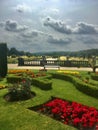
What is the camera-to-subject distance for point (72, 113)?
945cm

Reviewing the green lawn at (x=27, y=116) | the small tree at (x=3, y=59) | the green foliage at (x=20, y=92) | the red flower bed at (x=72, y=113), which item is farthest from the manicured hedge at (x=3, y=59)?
the red flower bed at (x=72, y=113)

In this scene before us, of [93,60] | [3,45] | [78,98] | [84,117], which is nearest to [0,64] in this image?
[3,45]

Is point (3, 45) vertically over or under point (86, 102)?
over

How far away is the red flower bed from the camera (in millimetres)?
8422

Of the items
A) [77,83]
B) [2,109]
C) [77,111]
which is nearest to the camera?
[77,111]

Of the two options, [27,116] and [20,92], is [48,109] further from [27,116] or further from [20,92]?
[20,92]

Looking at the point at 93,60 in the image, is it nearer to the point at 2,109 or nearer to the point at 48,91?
the point at 48,91

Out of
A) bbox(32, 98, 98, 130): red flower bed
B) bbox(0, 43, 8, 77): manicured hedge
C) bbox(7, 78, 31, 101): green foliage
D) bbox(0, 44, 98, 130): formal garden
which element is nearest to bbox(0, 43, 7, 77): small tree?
bbox(0, 43, 8, 77): manicured hedge

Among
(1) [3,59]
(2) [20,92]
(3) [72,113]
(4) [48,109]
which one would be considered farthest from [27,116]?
(1) [3,59]

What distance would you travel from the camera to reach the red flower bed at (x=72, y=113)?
8.42 metres

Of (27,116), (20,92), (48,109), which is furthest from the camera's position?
(20,92)

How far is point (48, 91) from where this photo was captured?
14.1m

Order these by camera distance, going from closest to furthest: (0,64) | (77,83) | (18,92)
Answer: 1. (18,92)
2. (77,83)
3. (0,64)

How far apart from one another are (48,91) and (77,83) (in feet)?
5.75
